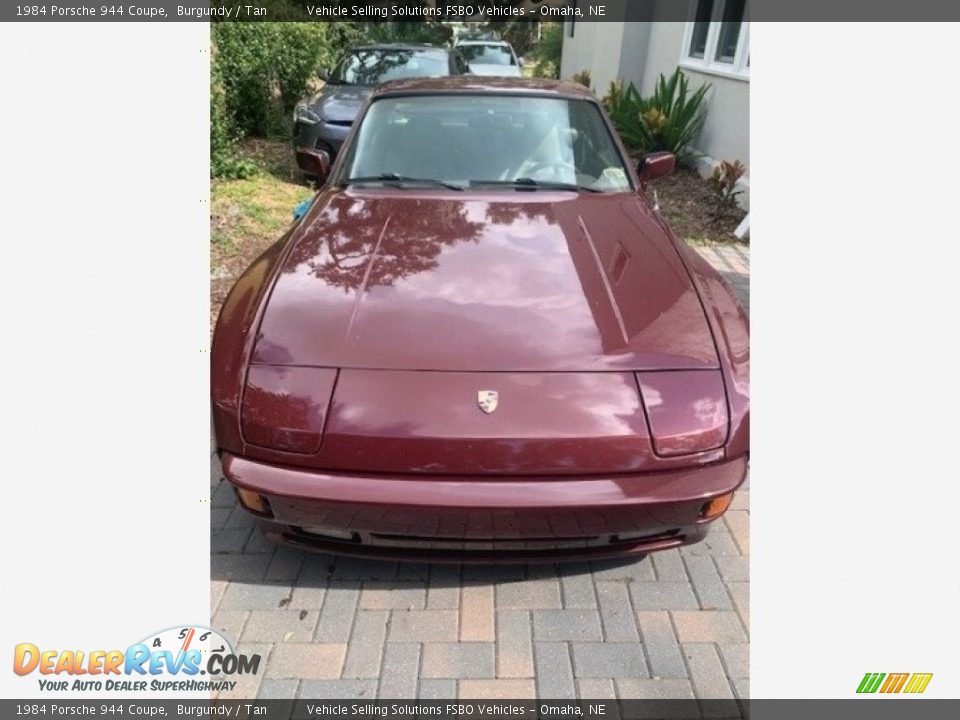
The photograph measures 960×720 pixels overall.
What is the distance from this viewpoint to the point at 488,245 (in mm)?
2373

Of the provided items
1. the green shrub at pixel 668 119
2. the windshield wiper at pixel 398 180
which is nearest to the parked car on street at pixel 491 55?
the green shrub at pixel 668 119

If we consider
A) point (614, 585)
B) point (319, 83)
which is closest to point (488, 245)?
A: point (614, 585)

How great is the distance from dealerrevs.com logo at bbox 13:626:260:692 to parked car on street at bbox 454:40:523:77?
509 inches

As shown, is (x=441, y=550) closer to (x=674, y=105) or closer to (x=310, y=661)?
(x=310, y=661)

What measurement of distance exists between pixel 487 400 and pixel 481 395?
0.02 metres

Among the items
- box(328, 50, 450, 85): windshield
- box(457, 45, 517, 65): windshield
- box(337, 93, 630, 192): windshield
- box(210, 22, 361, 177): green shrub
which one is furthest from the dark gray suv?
box(457, 45, 517, 65): windshield

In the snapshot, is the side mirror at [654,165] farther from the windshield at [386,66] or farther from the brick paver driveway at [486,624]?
the windshield at [386,66]

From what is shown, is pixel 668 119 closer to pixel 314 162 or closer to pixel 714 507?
A: pixel 314 162

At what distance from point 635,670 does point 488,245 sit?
59.3 inches

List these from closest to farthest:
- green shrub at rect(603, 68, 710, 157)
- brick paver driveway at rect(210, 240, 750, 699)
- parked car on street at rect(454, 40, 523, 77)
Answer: brick paver driveway at rect(210, 240, 750, 699)
green shrub at rect(603, 68, 710, 157)
parked car on street at rect(454, 40, 523, 77)

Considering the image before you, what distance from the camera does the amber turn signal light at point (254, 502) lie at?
1802 mm

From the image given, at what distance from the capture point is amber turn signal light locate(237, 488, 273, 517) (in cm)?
180
